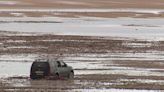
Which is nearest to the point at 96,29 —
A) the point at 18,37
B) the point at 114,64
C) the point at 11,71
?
the point at 18,37

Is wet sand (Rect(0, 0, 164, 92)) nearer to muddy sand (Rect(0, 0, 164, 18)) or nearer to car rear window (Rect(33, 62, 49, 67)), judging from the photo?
car rear window (Rect(33, 62, 49, 67))

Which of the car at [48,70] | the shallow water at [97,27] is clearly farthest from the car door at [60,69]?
the shallow water at [97,27]

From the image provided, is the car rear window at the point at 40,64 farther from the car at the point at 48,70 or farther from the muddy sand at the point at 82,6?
the muddy sand at the point at 82,6

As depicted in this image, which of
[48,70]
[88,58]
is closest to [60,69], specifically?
[48,70]

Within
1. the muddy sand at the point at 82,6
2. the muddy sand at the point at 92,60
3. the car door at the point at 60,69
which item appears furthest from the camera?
the muddy sand at the point at 82,6

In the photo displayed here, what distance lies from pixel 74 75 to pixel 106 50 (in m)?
16.0

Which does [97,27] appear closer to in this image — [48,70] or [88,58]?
[88,58]

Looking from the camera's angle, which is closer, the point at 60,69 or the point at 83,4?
the point at 60,69

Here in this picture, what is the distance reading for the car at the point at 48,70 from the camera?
3406cm

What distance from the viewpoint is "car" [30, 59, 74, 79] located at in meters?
34.1

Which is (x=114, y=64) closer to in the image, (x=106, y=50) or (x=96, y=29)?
(x=106, y=50)

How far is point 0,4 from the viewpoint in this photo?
4665 inches

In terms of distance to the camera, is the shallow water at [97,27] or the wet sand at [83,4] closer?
the shallow water at [97,27]

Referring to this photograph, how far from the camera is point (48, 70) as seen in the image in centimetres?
3403
